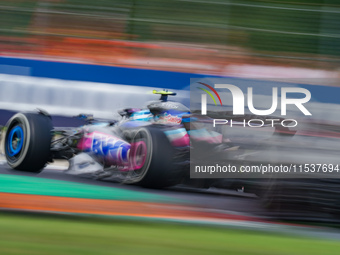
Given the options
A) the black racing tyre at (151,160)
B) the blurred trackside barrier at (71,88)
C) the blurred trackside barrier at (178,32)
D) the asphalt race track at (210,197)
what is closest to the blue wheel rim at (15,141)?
the blurred trackside barrier at (71,88)

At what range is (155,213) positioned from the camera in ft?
9.83

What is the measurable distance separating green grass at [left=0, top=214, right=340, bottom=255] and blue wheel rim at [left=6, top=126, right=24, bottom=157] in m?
0.53

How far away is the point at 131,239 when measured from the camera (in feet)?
8.61

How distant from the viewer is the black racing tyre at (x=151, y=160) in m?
3.07

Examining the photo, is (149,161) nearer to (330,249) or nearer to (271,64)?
(271,64)

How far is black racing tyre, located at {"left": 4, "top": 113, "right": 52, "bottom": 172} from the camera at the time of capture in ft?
10.5

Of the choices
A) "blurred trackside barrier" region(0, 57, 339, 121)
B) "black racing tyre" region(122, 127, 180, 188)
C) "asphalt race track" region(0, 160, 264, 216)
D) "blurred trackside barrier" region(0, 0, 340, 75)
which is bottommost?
"asphalt race track" region(0, 160, 264, 216)

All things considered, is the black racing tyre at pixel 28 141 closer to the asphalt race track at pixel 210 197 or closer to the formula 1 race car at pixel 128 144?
the formula 1 race car at pixel 128 144

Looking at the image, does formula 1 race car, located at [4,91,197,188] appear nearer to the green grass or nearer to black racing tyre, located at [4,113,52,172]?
black racing tyre, located at [4,113,52,172]

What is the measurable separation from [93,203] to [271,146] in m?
1.14

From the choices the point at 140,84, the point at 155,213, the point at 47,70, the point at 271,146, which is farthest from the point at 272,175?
the point at 47,70

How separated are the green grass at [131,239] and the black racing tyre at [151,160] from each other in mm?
289

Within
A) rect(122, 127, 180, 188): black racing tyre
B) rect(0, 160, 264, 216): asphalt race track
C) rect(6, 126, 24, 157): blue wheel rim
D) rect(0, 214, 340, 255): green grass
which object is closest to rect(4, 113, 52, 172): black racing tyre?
rect(6, 126, 24, 157): blue wheel rim

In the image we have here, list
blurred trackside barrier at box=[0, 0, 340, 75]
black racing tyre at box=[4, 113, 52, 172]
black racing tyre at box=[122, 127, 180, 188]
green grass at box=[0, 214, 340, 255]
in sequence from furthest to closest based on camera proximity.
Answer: black racing tyre at box=[4, 113, 52, 172] → black racing tyre at box=[122, 127, 180, 188] → blurred trackside barrier at box=[0, 0, 340, 75] → green grass at box=[0, 214, 340, 255]
